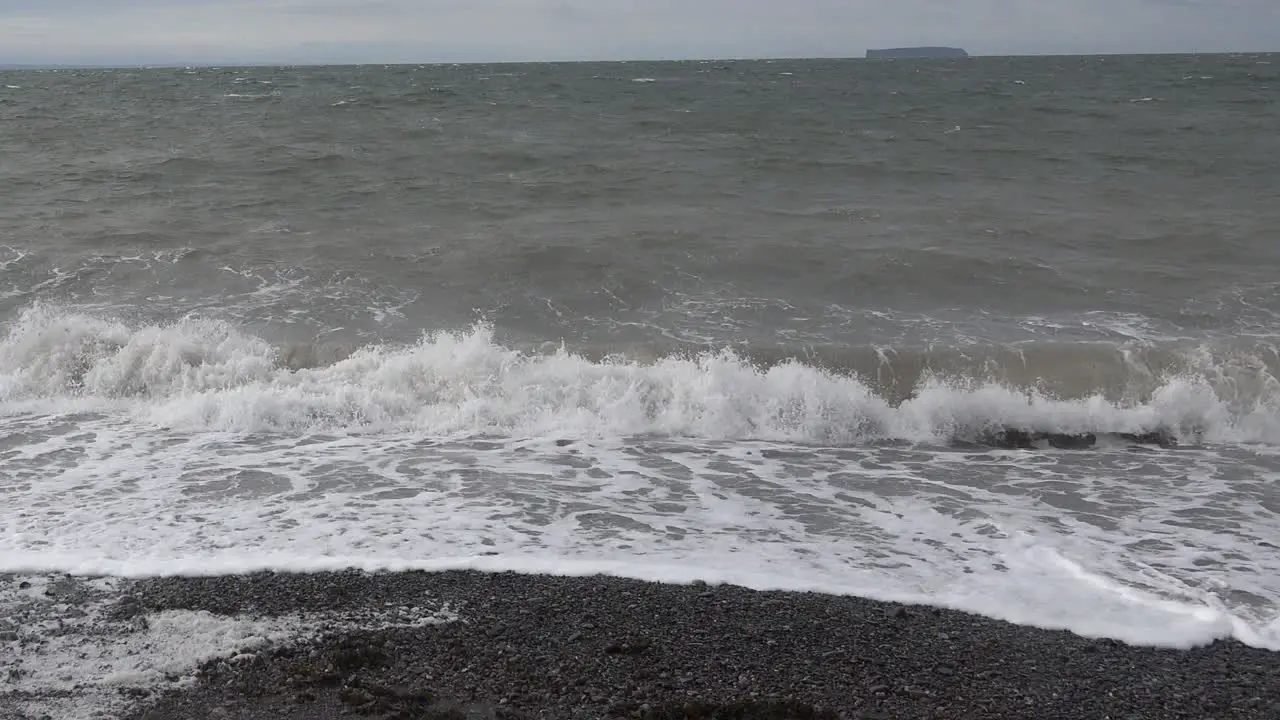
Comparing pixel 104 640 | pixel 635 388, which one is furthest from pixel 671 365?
pixel 104 640

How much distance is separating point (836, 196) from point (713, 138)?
585 centimetres

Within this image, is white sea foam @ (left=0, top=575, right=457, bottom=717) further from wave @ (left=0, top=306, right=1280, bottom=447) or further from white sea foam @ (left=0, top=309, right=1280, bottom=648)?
wave @ (left=0, top=306, right=1280, bottom=447)

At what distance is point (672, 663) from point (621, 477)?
2784 mm

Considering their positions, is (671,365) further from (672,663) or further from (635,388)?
(672,663)

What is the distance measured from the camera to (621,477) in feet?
22.4

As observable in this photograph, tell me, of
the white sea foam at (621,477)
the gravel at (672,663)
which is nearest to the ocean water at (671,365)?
the white sea foam at (621,477)

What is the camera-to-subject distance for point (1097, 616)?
4.66m

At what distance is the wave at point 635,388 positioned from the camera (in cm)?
801

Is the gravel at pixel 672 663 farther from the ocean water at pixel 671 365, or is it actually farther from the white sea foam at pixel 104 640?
the ocean water at pixel 671 365

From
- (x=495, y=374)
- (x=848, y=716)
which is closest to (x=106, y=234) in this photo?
(x=495, y=374)

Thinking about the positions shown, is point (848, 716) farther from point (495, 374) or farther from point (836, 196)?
point (836, 196)

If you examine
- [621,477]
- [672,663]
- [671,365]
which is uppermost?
[671,365]

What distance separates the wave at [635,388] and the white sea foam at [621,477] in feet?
0.10

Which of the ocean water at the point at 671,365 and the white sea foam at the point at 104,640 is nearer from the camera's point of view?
the white sea foam at the point at 104,640
